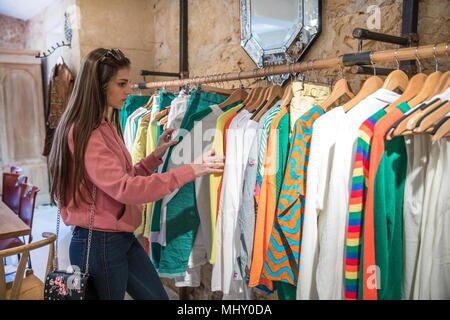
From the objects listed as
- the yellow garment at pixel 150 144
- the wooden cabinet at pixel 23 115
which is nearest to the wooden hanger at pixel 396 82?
the yellow garment at pixel 150 144

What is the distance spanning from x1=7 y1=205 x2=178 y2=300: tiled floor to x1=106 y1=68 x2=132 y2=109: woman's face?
696 millimetres

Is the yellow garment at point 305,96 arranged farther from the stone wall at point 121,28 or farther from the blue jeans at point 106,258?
the stone wall at point 121,28

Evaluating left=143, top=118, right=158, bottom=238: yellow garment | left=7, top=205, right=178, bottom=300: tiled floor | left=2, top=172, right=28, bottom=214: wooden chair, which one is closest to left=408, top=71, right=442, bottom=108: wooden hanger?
left=143, top=118, right=158, bottom=238: yellow garment

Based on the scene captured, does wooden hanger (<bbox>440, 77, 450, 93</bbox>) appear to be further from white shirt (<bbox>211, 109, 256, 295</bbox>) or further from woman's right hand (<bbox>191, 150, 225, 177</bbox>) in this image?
woman's right hand (<bbox>191, 150, 225, 177</bbox>)

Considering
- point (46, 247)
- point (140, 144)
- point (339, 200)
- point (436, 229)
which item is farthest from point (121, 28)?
point (436, 229)

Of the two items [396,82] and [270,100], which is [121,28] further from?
[396,82]

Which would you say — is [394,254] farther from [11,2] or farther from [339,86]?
[11,2]

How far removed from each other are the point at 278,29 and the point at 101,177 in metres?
1.13

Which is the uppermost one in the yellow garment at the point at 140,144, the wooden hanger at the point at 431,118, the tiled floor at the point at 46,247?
the wooden hanger at the point at 431,118

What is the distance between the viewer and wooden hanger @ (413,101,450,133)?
2.75ft

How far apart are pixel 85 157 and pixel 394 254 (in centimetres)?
97

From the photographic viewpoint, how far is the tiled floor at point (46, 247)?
2.03m

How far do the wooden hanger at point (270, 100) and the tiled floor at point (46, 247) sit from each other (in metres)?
0.98

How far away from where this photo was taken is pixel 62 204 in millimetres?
1266
